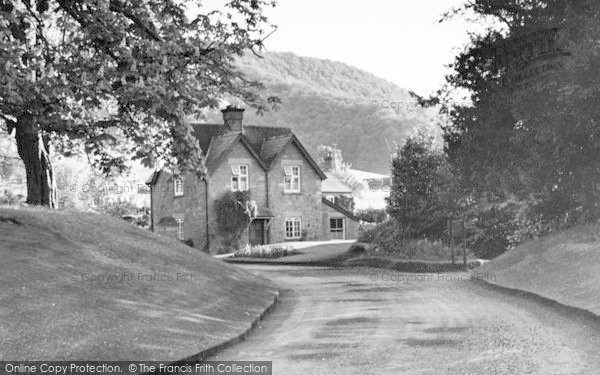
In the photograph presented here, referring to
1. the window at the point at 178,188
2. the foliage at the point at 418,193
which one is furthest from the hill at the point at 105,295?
the window at the point at 178,188

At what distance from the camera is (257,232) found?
176 feet

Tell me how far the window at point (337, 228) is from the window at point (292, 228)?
660 centimetres

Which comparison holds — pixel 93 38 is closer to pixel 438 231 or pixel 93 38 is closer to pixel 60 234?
pixel 60 234

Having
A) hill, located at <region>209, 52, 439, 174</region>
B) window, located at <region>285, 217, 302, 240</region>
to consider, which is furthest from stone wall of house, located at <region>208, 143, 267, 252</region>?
hill, located at <region>209, 52, 439, 174</region>

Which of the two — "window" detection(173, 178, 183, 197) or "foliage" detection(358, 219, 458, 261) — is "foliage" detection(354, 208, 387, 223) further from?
"foliage" detection(358, 219, 458, 261)

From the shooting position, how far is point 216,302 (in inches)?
637

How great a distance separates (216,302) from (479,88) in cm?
1158

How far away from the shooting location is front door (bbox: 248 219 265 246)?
174ft

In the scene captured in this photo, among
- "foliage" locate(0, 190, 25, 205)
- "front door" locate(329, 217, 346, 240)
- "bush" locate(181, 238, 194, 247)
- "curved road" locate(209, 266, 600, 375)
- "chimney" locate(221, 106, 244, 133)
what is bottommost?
"curved road" locate(209, 266, 600, 375)

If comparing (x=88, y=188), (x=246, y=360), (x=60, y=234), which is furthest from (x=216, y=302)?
(x=88, y=188)

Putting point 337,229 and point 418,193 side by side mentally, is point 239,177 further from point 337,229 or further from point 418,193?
point 418,193

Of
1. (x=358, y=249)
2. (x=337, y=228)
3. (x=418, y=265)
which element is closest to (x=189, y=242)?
(x=337, y=228)

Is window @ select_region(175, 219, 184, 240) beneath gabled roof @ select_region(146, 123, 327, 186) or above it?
beneath

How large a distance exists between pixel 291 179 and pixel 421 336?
141 ft
